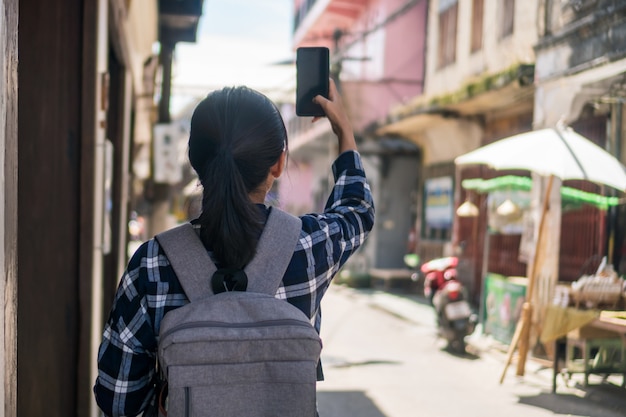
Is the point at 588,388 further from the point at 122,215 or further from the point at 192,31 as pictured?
the point at 192,31

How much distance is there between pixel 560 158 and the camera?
6.52 metres

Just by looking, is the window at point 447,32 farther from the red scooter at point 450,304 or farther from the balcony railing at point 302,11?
the balcony railing at point 302,11

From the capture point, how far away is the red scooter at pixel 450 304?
29.6ft

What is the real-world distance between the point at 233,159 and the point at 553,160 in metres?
5.39

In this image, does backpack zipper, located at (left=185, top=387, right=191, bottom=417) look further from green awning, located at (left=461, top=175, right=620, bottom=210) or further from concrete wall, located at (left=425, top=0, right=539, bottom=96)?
concrete wall, located at (left=425, top=0, right=539, bottom=96)

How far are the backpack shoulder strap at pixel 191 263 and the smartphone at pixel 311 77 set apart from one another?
517 mm

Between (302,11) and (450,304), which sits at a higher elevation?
(302,11)

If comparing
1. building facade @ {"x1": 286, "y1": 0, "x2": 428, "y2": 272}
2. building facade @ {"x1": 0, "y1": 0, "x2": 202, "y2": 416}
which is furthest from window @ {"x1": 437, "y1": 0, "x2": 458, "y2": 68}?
building facade @ {"x1": 0, "y1": 0, "x2": 202, "y2": 416}

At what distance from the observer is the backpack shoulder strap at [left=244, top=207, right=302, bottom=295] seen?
1.63 m

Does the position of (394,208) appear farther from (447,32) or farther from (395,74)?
(447,32)

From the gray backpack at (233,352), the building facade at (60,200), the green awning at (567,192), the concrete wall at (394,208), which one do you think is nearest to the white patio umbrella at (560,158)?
the green awning at (567,192)

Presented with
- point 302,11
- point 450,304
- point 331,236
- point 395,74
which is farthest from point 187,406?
point 302,11

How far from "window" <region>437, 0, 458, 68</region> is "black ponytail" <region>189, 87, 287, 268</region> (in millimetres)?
13602

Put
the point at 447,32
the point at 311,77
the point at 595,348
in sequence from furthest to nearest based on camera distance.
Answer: the point at 447,32 → the point at 595,348 → the point at 311,77
